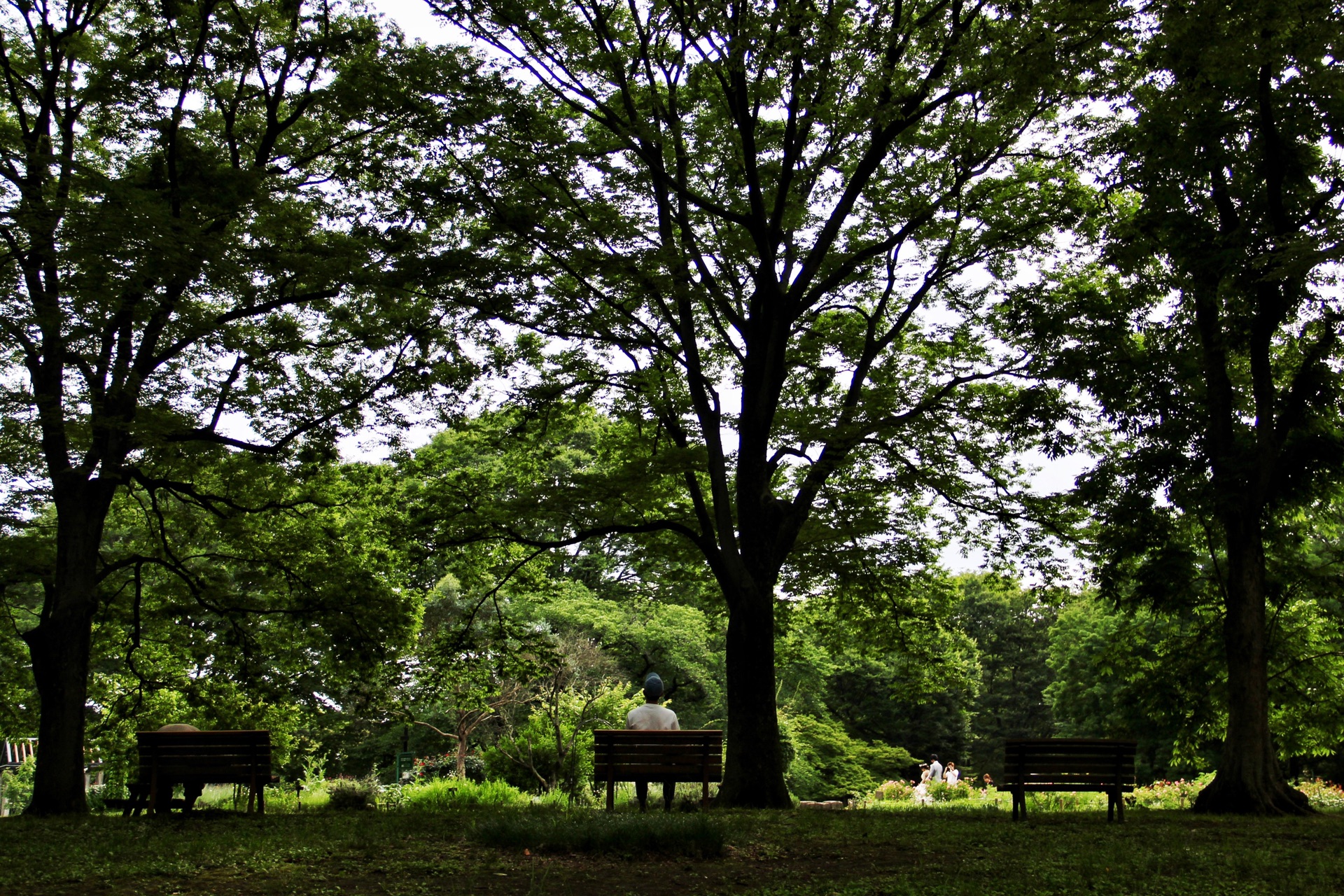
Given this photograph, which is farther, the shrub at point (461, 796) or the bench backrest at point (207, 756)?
the shrub at point (461, 796)

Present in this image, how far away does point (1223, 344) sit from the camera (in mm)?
11641

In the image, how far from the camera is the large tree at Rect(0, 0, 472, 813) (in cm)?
1091

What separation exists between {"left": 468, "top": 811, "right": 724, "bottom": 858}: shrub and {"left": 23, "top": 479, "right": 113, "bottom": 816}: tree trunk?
7426 mm

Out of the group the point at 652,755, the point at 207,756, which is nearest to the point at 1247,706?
the point at 652,755

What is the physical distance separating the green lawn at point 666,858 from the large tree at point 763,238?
446cm

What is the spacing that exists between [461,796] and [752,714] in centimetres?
627

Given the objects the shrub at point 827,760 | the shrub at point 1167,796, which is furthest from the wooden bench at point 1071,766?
the shrub at point 827,760

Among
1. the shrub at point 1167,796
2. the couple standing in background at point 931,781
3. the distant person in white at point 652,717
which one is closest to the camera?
the distant person in white at point 652,717

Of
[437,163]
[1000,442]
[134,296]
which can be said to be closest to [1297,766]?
[1000,442]

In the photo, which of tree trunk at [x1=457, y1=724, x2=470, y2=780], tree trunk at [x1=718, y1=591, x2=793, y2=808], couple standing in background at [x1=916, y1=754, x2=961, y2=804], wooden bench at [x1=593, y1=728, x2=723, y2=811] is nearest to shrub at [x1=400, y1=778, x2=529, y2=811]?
tree trunk at [x1=718, y1=591, x2=793, y2=808]

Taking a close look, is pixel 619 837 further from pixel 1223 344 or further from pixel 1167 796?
pixel 1167 796

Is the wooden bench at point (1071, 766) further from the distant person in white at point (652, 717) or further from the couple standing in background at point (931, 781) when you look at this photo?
the couple standing in background at point (931, 781)

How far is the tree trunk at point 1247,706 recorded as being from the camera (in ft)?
35.0

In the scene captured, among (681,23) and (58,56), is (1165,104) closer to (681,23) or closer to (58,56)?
(681,23)
